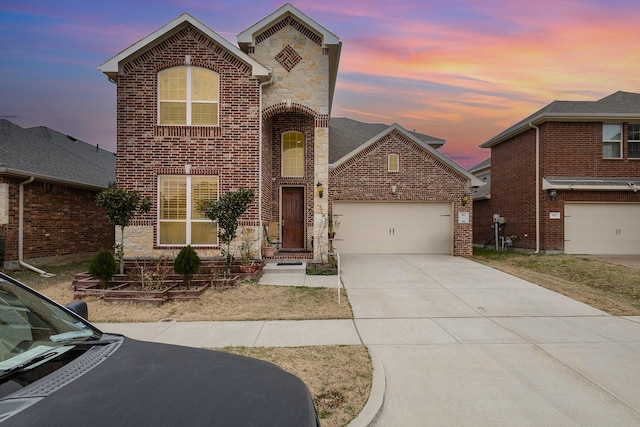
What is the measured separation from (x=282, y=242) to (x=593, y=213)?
13.3 metres

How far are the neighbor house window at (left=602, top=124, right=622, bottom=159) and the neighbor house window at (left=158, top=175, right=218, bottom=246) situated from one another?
16320mm

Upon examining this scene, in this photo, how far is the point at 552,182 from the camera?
613 inches

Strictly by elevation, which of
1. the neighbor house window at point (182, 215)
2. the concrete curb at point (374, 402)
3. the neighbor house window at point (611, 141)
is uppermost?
the neighbor house window at point (611, 141)

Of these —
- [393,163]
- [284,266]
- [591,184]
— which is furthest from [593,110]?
[284,266]

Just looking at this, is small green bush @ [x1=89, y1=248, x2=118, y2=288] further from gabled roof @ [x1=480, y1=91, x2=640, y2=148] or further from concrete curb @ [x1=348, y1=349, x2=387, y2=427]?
gabled roof @ [x1=480, y1=91, x2=640, y2=148]

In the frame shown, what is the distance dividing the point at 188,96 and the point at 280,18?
4125 mm

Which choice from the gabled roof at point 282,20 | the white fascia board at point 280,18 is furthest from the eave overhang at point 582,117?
the white fascia board at point 280,18

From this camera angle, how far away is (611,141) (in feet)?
52.1

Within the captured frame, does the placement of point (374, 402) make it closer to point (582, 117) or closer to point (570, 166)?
point (570, 166)

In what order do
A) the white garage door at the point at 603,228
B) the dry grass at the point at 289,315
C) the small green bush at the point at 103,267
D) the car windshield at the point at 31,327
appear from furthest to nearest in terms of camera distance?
the white garage door at the point at 603,228
the small green bush at the point at 103,267
the dry grass at the point at 289,315
the car windshield at the point at 31,327

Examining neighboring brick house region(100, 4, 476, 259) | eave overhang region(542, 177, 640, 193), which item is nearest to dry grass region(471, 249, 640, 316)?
eave overhang region(542, 177, 640, 193)

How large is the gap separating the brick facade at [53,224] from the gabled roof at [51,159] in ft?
1.63

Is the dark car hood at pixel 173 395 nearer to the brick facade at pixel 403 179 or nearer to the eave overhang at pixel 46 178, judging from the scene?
the eave overhang at pixel 46 178

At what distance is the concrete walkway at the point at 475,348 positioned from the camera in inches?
140
